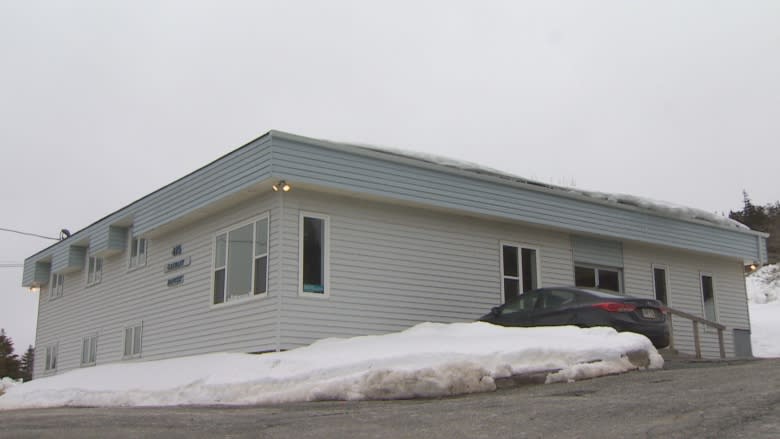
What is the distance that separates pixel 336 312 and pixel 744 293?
45.8 ft

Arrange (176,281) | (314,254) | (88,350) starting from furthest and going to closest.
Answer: (88,350)
(176,281)
(314,254)

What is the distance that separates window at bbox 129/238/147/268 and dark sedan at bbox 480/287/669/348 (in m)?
9.33

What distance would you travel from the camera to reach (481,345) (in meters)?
12.3

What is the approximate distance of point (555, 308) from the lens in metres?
14.8

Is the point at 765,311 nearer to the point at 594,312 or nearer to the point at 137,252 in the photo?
the point at 594,312

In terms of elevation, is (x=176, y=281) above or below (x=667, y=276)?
below

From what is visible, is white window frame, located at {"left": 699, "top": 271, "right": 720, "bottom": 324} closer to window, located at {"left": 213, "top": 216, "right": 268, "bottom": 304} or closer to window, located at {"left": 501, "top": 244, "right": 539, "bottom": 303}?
window, located at {"left": 501, "top": 244, "right": 539, "bottom": 303}

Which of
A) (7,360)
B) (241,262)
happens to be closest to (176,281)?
(241,262)

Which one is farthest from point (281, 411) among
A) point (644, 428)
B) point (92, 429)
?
point (644, 428)

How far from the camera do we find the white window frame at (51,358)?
79.2 feet

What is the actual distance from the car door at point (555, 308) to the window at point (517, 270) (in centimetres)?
277

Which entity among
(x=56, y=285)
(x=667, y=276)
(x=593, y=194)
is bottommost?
(x=667, y=276)

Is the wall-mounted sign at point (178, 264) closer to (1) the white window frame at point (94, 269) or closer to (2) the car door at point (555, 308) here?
(1) the white window frame at point (94, 269)

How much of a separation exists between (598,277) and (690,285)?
3407 mm
